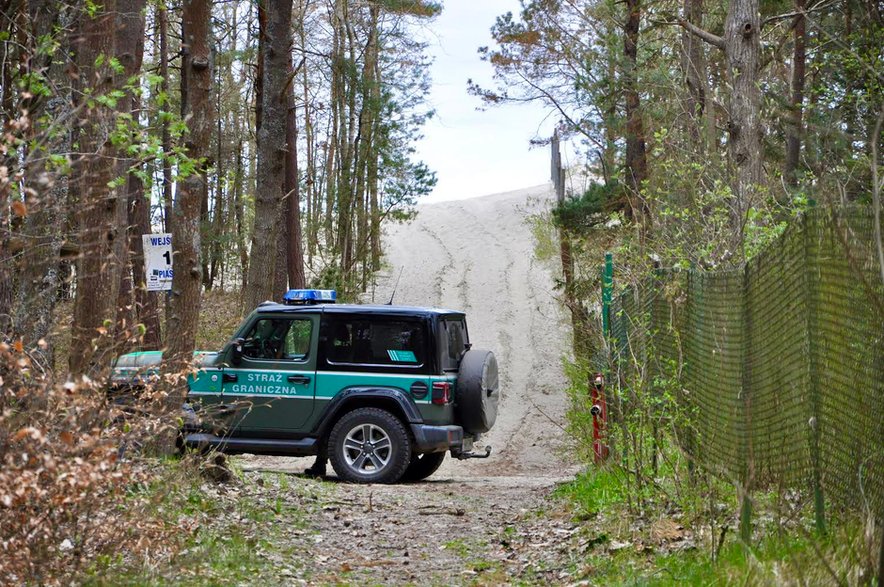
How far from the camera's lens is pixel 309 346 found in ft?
41.9

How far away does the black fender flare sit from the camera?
40.6 ft

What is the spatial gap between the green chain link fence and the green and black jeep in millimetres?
4804

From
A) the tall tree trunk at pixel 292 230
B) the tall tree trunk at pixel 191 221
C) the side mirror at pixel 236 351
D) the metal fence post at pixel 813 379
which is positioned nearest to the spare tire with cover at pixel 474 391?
the side mirror at pixel 236 351

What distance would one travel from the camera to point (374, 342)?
12.7 metres

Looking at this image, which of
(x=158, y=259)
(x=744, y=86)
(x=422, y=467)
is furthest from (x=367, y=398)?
(x=744, y=86)

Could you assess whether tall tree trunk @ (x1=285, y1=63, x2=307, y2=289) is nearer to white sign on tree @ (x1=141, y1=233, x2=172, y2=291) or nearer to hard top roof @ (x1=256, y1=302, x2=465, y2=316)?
hard top roof @ (x1=256, y1=302, x2=465, y2=316)

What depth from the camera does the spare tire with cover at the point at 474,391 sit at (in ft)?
41.2

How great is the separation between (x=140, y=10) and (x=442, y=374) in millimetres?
5557

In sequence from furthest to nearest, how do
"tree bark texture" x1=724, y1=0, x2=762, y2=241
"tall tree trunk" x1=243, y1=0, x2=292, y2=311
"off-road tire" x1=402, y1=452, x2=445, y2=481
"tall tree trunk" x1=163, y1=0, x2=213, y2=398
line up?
1. "tall tree trunk" x1=243, y1=0, x2=292, y2=311
2. "off-road tire" x1=402, y1=452, x2=445, y2=481
3. "tree bark texture" x1=724, y1=0, x2=762, y2=241
4. "tall tree trunk" x1=163, y1=0, x2=213, y2=398

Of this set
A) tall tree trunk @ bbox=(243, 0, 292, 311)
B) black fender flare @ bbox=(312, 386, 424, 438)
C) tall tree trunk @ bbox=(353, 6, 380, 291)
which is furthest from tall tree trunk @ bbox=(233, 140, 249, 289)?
black fender flare @ bbox=(312, 386, 424, 438)

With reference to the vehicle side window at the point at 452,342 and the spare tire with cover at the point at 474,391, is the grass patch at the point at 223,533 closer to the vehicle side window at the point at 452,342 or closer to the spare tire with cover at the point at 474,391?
the spare tire with cover at the point at 474,391

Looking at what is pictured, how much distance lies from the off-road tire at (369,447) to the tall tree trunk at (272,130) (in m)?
5.17

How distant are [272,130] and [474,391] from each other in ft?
19.6

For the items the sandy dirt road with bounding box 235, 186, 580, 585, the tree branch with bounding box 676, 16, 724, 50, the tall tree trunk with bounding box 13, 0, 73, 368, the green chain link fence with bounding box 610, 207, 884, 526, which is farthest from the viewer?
the tree branch with bounding box 676, 16, 724, 50
